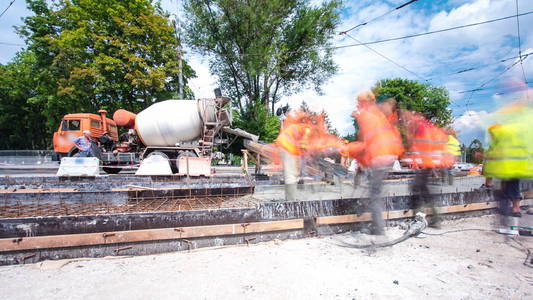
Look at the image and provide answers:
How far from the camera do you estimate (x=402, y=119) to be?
15.8 ft

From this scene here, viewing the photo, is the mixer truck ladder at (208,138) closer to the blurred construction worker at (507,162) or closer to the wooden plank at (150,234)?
the wooden plank at (150,234)

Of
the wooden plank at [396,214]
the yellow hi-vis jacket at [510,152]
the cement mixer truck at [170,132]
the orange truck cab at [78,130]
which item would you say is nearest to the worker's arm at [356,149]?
the wooden plank at [396,214]

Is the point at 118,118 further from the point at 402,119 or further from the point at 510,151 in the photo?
the point at 510,151

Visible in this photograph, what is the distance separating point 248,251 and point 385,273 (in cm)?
155

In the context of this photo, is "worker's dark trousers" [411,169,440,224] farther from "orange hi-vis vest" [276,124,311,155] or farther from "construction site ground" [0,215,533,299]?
"orange hi-vis vest" [276,124,311,155]

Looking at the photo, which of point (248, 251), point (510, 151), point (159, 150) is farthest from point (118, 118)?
point (510, 151)

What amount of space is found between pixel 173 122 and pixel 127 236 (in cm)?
744

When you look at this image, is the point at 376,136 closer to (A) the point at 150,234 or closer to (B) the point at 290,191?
(B) the point at 290,191

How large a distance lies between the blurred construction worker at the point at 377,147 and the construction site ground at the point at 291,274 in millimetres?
569

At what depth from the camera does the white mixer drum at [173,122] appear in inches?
386

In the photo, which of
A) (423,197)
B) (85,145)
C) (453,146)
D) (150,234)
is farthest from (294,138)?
(85,145)

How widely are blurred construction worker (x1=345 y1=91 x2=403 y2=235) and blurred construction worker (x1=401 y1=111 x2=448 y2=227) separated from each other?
1.19m

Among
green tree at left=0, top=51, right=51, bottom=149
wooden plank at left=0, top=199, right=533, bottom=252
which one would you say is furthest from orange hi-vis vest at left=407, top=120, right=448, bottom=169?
green tree at left=0, top=51, right=51, bottom=149

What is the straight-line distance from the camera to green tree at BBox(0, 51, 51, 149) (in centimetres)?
2753
